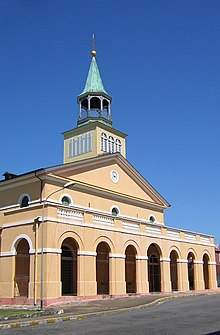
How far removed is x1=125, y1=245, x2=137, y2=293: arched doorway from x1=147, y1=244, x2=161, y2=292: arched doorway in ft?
5.77

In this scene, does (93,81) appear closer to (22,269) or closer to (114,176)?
(114,176)

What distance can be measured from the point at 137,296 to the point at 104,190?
27.9ft

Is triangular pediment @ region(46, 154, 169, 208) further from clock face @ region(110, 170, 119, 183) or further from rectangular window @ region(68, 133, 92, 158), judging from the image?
rectangular window @ region(68, 133, 92, 158)

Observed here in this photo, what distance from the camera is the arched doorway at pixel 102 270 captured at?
3080 centimetres

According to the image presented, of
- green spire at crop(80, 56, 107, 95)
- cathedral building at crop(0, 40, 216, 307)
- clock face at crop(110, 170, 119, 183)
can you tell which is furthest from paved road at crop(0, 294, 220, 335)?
green spire at crop(80, 56, 107, 95)

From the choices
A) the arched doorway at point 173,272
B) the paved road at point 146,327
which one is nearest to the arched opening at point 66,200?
the arched doorway at point 173,272

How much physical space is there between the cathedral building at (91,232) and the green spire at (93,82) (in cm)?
10

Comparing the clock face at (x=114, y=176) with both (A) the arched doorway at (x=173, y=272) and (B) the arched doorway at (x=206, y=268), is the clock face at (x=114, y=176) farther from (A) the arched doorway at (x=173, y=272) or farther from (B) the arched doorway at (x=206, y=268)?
(B) the arched doorway at (x=206, y=268)

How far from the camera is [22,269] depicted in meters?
27.2

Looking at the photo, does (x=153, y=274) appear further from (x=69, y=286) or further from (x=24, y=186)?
(x=24, y=186)

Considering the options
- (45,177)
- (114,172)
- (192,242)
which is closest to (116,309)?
(45,177)

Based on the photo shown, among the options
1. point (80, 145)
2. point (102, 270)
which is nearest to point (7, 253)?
point (102, 270)

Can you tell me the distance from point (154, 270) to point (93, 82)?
18.7m

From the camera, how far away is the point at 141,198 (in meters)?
38.1
